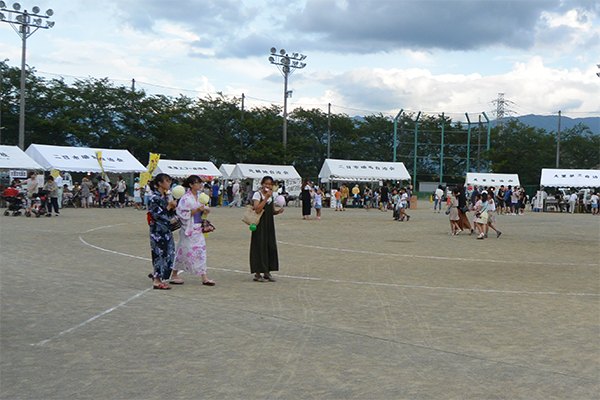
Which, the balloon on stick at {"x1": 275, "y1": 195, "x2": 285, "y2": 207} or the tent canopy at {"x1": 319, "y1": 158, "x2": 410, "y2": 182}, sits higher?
the tent canopy at {"x1": 319, "y1": 158, "x2": 410, "y2": 182}

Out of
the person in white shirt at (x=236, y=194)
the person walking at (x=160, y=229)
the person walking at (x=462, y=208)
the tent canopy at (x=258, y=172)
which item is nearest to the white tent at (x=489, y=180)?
the tent canopy at (x=258, y=172)

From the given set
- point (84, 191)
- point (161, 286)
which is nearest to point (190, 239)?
point (161, 286)

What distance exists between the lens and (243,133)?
198ft

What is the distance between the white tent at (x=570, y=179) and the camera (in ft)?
133

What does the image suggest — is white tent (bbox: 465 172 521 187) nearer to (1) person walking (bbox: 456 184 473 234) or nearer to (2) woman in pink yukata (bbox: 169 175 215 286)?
(1) person walking (bbox: 456 184 473 234)

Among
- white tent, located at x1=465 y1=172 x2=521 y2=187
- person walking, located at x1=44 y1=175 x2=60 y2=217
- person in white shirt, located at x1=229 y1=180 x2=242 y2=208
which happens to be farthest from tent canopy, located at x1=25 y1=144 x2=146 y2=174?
white tent, located at x1=465 y1=172 x2=521 y2=187

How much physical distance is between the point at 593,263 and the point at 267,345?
9.56 m

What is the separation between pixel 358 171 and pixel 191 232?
33.4 metres

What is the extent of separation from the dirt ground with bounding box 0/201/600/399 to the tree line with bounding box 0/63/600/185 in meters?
40.6

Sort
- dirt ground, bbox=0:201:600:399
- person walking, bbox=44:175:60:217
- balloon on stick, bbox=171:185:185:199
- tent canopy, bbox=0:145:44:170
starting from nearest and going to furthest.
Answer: dirt ground, bbox=0:201:600:399 → balloon on stick, bbox=171:185:185:199 → person walking, bbox=44:175:60:217 → tent canopy, bbox=0:145:44:170

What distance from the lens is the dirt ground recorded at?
4594mm

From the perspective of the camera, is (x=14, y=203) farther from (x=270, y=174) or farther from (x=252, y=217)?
(x=270, y=174)

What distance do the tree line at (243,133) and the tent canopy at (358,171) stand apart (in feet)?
49.1

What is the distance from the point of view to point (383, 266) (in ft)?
38.0
